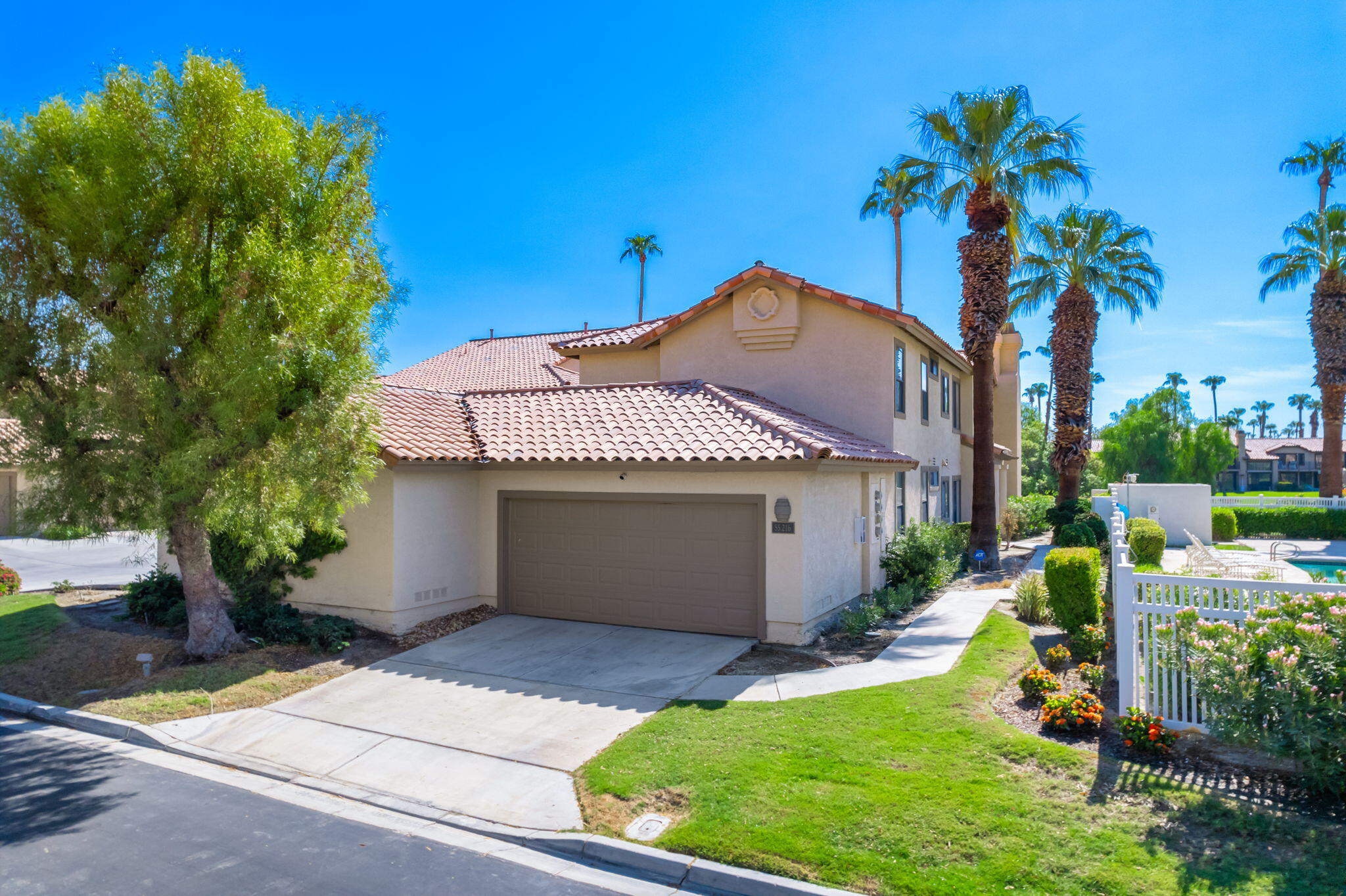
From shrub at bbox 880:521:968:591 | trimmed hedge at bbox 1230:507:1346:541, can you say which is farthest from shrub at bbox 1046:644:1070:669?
trimmed hedge at bbox 1230:507:1346:541

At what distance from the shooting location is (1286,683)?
609cm

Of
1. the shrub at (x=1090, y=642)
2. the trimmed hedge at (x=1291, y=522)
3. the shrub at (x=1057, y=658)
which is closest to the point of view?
the shrub at (x=1057, y=658)

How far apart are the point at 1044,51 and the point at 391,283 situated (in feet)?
35.2

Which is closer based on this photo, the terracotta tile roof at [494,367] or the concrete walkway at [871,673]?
the concrete walkway at [871,673]

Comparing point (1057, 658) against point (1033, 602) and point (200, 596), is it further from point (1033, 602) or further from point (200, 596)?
point (200, 596)

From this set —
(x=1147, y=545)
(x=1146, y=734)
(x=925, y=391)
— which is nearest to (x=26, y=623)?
(x=1146, y=734)

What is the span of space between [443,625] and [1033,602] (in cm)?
998

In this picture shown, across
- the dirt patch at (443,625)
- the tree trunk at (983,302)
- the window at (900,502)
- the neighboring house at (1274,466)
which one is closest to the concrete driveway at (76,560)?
the dirt patch at (443,625)

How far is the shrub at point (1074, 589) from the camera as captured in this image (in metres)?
10.9

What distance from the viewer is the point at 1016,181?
62.0 ft

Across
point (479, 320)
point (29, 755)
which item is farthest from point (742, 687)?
point (479, 320)

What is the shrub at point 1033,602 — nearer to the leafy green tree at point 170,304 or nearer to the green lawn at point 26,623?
the leafy green tree at point 170,304

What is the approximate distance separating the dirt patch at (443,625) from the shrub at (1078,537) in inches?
677

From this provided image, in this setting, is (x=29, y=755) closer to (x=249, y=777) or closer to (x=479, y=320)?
(x=249, y=777)
